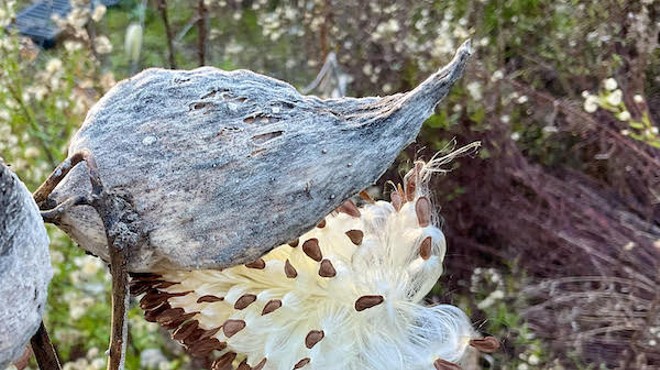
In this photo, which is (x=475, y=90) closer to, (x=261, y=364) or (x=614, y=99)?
(x=614, y=99)

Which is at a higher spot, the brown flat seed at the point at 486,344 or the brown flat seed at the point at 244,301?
the brown flat seed at the point at 244,301

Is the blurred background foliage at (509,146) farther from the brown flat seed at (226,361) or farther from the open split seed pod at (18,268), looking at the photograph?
the open split seed pod at (18,268)

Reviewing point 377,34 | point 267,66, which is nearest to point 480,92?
point 377,34

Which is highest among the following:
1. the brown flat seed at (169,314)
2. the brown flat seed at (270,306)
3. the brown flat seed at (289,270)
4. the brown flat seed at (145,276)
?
the brown flat seed at (145,276)

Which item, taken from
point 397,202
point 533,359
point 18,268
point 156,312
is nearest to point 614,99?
point 533,359

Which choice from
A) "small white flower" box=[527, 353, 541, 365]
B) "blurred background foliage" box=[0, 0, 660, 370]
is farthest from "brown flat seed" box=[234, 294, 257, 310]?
"small white flower" box=[527, 353, 541, 365]

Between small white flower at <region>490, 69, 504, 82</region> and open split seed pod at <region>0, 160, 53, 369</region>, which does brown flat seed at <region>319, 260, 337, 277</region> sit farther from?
small white flower at <region>490, 69, 504, 82</region>

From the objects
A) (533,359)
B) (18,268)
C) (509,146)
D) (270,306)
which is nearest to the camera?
(18,268)

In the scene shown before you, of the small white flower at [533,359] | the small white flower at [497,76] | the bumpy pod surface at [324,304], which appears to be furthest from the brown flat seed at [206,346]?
the small white flower at [497,76]

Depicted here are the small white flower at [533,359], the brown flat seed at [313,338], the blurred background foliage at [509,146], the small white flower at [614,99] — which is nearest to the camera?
the brown flat seed at [313,338]
